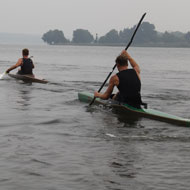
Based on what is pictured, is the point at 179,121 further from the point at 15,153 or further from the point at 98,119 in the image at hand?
the point at 15,153

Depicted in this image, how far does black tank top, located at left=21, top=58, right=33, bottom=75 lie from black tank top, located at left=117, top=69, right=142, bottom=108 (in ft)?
34.6

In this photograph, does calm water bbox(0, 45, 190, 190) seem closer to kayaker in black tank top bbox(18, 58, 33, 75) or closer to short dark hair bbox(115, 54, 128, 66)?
short dark hair bbox(115, 54, 128, 66)

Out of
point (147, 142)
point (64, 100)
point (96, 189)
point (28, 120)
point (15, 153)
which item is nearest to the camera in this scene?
point (96, 189)

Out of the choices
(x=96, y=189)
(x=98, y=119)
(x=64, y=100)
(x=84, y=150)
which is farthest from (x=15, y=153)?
(x=64, y=100)

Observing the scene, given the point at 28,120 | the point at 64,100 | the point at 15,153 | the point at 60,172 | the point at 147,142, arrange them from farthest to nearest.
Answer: the point at 64,100
the point at 28,120
the point at 147,142
the point at 15,153
the point at 60,172

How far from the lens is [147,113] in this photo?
12.2 m

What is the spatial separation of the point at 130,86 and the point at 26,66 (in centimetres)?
1172

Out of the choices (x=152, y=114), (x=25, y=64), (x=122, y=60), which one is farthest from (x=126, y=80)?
(x=25, y=64)

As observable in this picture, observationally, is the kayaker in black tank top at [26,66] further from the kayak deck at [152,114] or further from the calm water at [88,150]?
the kayak deck at [152,114]

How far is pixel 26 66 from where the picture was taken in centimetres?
2266

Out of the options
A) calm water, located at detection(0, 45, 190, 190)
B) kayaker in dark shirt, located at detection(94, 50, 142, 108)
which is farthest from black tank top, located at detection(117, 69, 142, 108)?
calm water, located at detection(0, 45, 190, 190)

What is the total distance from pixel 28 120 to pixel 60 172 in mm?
5149

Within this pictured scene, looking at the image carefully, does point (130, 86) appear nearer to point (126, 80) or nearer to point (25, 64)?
point (126, 80)

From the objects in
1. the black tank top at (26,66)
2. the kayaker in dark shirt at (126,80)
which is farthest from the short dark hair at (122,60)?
the black tank top at (26,66)
